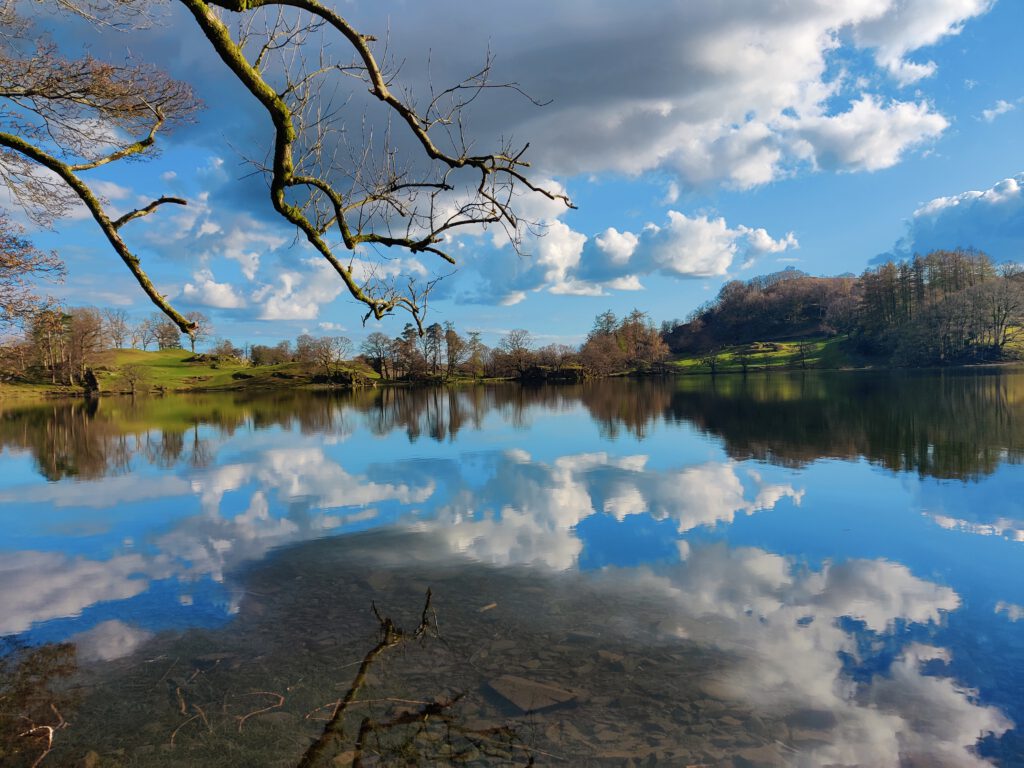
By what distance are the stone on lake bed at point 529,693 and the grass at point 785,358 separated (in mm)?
121719

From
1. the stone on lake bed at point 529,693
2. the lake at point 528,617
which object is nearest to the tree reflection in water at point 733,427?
the lake at point 528,617

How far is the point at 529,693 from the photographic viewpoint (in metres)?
5.92

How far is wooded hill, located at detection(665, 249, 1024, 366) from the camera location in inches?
4023

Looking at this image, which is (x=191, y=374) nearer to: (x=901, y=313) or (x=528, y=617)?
(x=528, y=617)

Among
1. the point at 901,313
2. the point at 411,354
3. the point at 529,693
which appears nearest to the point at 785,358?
the point at 901,313

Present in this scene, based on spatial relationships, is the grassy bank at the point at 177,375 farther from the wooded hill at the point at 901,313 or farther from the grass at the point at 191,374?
the wooded hill at the point at 901,313

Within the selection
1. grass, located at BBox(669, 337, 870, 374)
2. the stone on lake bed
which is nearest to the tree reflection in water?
the stone on lake bed

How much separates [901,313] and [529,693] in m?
145

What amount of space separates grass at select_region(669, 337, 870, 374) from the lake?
371 ft

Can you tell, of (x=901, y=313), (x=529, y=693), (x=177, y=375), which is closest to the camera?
(x=529, y=693)

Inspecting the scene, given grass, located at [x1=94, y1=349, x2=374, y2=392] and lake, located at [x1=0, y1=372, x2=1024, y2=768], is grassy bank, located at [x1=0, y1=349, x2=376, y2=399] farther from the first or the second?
lake, located at [x1=0, y1=372, x2=1024, y2=768]

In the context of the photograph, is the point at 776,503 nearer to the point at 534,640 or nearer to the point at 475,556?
the point at 475,556

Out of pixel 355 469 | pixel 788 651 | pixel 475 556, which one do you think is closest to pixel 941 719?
pixel 788 651

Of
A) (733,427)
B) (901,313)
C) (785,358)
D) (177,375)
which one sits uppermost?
(901,313)
